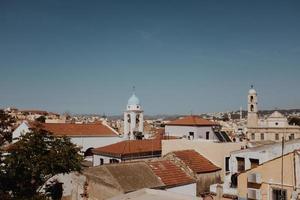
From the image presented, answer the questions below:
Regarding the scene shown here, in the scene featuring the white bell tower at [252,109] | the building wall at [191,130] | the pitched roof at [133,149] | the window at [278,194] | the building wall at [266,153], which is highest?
the white bell tower at [252,109]

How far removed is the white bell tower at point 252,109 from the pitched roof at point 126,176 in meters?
47.1

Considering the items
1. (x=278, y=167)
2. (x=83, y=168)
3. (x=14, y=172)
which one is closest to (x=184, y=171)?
(x=83, y=168)

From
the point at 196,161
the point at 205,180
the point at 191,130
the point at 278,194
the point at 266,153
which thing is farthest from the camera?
the point at 191,130

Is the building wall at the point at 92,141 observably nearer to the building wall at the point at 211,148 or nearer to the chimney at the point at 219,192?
the building wall at the point at 211,148

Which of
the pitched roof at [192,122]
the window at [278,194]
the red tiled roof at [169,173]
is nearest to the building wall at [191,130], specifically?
the pitched roof at [192,122]

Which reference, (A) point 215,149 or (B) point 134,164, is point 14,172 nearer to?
(B) point 134,164

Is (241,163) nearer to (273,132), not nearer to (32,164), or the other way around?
(32,164)

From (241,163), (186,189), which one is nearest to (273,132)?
(186,189)

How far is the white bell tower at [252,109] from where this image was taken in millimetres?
67250

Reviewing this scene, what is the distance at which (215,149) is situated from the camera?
95.6ft

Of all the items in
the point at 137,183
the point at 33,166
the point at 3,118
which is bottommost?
the point at 137,183

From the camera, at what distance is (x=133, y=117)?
152 feet

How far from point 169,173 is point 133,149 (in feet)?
29.1

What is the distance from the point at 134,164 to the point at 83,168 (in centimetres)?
357
